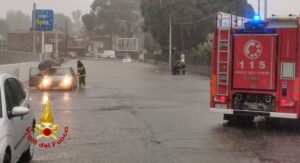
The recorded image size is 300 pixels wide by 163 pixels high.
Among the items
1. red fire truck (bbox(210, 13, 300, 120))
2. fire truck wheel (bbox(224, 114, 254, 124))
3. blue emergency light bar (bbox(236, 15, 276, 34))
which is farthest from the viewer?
fire truck wheel (bbox(224, 114, 254, 124))

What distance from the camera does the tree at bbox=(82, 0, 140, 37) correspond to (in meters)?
175

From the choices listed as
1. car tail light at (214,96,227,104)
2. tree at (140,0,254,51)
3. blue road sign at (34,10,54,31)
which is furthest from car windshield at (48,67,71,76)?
tree at (140,0,254,51)

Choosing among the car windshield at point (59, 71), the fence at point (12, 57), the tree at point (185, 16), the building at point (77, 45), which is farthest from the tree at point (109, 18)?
the car windshield at point (59, 71)

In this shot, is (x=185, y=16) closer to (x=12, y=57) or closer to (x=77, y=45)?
(x=12, y=57)

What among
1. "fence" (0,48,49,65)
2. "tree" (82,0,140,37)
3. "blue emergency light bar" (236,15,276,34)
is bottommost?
"fence" (0,48,49,65)

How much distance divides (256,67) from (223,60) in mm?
849

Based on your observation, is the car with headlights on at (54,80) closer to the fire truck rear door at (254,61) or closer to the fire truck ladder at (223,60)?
the fire truck ladder at (223,60)

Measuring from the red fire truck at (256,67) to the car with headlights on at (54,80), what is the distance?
56.0ft

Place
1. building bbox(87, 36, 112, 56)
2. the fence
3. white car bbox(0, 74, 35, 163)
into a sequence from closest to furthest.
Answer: white car bbox(0, 74, 35, 163), the fence, building bbox(87, 36, 112, 56)

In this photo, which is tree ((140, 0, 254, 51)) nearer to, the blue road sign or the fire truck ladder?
the blue road sign

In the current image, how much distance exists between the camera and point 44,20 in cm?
5766

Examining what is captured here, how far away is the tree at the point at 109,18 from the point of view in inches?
6875

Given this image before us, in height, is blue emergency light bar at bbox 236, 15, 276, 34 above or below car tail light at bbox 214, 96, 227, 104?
above

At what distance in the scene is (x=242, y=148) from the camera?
11.1 meters
